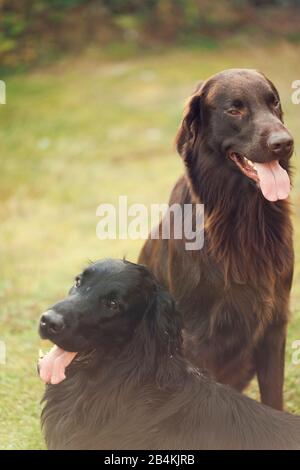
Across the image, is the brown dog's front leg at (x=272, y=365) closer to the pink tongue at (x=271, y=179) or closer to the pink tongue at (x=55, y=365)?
the pink tongue at (x=271, y=179)

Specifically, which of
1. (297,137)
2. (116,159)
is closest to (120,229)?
(116,159)

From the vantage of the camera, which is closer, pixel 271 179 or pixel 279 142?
pixel 279 142

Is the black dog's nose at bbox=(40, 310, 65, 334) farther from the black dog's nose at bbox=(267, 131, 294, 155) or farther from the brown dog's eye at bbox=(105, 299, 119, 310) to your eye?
the black dog's nose at bbox=(267, 131, 294, 155)

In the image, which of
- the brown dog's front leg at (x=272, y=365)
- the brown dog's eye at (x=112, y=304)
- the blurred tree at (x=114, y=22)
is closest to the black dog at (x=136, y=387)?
the brown dog's eye at (x=112, y=304)

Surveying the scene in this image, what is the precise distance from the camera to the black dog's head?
12.3 feet

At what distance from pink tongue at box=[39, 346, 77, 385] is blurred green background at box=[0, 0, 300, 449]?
26.0 inches

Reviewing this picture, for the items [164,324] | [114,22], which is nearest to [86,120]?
[114,22]

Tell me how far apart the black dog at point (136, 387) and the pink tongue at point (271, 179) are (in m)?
0.67

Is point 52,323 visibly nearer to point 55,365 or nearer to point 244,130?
point 55,365

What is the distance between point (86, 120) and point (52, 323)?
267 inches

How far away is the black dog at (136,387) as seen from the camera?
3809 mm

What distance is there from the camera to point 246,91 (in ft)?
13.5

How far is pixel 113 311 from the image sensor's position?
3834 mm

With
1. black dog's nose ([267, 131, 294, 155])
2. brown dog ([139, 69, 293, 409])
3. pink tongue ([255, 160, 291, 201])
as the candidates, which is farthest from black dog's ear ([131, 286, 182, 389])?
black dog's nose ([267, 131, 294, 155])
